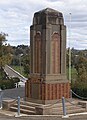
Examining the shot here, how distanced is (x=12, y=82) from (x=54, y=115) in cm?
2127

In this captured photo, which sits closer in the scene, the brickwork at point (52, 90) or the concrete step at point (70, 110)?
the concrete step at point (70, 110)

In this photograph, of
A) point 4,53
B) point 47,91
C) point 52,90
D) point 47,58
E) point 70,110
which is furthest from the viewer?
point 4,53

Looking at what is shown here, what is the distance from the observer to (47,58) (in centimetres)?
1752

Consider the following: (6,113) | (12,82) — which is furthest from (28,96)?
(12,82)

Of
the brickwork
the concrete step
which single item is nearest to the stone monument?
the brickwork

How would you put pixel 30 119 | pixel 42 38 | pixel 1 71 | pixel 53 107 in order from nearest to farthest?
pixel 30 119 → pixel 53 107 → pixel 42 38 → pixel 1 71

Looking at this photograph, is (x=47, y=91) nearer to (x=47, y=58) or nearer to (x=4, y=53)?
(x=47, y=58)

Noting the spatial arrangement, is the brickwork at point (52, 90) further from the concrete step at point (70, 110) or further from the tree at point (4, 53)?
the tree at point (4, 53)

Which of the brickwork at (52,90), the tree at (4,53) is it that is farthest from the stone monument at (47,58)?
the tree at (4,53)

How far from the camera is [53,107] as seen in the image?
1653cm

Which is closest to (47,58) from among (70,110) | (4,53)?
(70,110)

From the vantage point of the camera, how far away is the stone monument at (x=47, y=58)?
57.2ft

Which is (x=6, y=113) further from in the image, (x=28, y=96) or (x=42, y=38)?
(x=42, y=38)

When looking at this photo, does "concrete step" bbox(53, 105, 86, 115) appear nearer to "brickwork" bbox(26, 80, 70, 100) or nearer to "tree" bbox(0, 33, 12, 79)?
"brickwork" bbox(26, 80, 70, 100)
